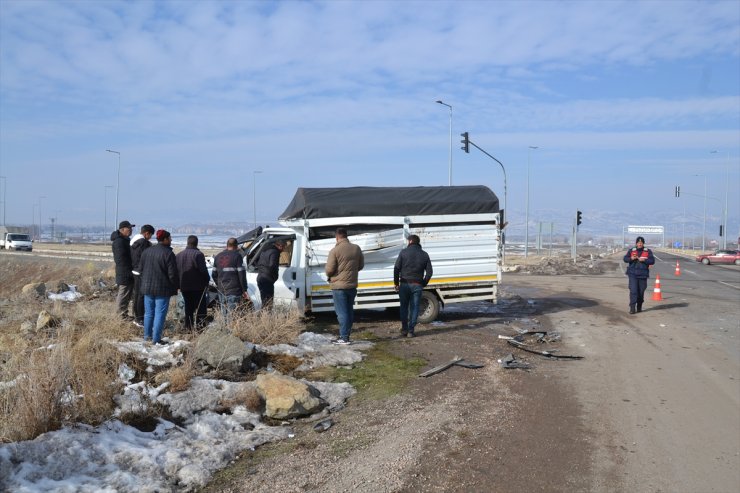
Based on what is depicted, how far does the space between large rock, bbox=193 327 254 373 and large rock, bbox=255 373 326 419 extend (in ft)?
2.83

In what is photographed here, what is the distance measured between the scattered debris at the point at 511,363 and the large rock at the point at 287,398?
3.14m

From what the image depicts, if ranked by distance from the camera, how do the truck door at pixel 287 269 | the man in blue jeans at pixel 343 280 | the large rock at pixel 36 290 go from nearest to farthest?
the man in blue jeans at pixel 343 280
the truck door at pixel 287 269
the large rock at pixel 36 290

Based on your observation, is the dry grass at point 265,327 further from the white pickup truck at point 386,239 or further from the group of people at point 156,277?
the white pickup truck at point 386,239

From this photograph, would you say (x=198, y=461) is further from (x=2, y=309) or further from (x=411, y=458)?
(x=2, y=309)

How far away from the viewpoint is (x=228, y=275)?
10023 mm

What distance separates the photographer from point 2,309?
1494 centimetres

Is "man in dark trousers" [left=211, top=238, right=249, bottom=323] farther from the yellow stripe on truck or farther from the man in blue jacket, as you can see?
the man in blue jacket

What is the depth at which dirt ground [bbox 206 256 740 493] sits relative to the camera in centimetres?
461

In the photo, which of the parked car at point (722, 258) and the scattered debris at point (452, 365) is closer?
the scattered debris at point (452, 365)

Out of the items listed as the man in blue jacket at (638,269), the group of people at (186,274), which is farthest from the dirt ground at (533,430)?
the man in blue jacket at (638,269)

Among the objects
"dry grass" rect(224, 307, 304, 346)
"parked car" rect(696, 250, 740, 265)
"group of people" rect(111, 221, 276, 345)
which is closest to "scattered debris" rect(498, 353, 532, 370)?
"dry grass" rect(224, 307, 304, 346)

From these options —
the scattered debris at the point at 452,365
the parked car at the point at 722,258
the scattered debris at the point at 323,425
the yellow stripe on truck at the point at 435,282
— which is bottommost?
the parked car at the point at 722,258

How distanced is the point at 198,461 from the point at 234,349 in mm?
2744

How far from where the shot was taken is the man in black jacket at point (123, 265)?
991cm
